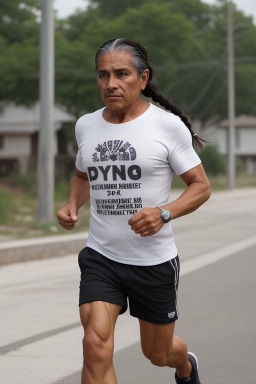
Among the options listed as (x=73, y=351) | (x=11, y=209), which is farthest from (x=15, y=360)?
(x=11, y=209)

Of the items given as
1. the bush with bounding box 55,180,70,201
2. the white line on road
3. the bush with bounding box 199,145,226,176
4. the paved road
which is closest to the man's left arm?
the paved road

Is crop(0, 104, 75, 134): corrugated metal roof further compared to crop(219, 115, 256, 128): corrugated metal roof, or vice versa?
crop(219, 115, 256, 128): corrugated metal roof

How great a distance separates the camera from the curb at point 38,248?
1210 cm

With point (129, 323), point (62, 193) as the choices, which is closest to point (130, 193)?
point (129, 323)

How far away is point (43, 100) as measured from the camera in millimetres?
16719

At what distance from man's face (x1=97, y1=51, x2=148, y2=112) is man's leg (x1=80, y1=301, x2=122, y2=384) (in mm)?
982

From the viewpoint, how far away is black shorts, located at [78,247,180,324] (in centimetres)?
446

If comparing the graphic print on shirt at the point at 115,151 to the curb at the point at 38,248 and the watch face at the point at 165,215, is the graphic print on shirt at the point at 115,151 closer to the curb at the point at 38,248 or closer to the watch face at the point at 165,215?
the watch face at the point at 165,215

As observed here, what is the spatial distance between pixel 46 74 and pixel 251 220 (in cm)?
689

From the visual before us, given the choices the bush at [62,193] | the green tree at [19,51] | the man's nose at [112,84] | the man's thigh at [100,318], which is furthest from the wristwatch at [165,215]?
the green tree at [19,51]

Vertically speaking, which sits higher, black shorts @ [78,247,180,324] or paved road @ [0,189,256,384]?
black shorts @ [78,247,180,324]

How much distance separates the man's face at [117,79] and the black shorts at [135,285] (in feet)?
2.46

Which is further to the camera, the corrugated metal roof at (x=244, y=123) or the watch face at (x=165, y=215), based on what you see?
the corrugated metal roof at (x=244, y=123)

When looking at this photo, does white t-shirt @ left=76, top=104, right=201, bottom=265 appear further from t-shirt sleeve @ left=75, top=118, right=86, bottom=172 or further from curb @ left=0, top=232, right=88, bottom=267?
curb @ left=0, top=232, right=88, bottom=267
